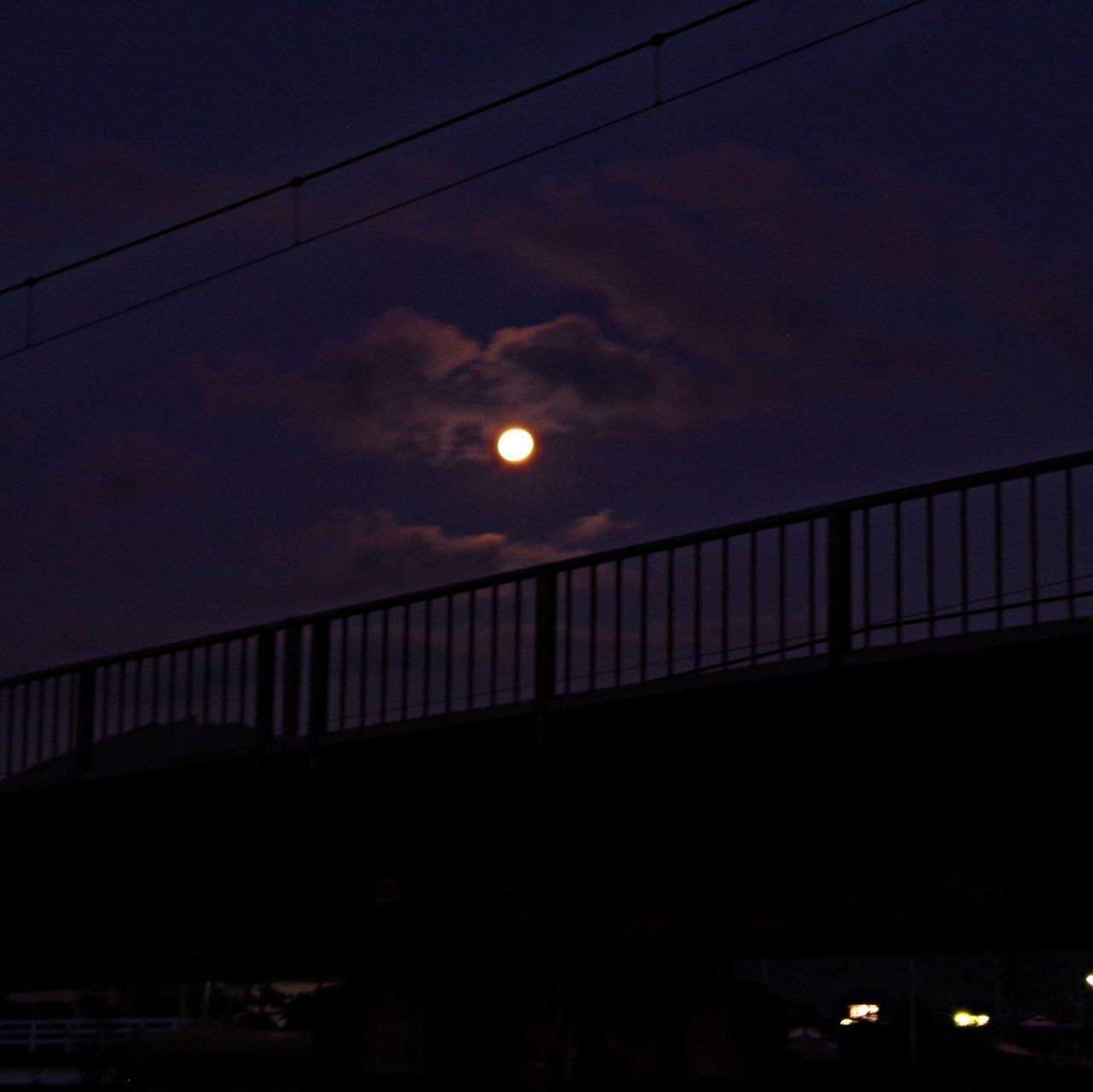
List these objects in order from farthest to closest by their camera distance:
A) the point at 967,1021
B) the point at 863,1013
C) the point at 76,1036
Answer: the point at 863,1013
the point at 967,1021
the point at 76,1036

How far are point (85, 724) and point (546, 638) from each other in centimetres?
918

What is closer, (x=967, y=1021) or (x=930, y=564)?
(x=930, y=564)

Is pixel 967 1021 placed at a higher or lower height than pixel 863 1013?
A: lower

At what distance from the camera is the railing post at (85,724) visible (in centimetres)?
2564

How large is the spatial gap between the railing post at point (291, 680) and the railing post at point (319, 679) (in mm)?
238

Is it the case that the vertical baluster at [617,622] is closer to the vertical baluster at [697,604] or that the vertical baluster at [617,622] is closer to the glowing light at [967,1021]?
the vertical baluster at [697,604]

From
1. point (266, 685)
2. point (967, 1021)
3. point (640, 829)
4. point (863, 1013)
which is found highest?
point (266, 685)

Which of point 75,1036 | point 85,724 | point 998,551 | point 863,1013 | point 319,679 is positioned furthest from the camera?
point 863,1013

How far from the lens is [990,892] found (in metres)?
16.5

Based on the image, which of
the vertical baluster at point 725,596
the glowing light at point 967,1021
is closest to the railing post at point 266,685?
the vertical baluster at point 725,596

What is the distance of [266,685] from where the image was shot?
2252cm

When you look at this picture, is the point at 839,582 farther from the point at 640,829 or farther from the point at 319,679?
the point at 319,679

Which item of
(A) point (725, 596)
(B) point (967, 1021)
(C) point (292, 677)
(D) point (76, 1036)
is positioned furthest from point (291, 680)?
(B) point (967, 1021)

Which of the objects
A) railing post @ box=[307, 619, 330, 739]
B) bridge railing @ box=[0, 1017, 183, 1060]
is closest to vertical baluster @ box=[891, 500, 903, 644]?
railing post @ box=[307, 619, 330, 739]
